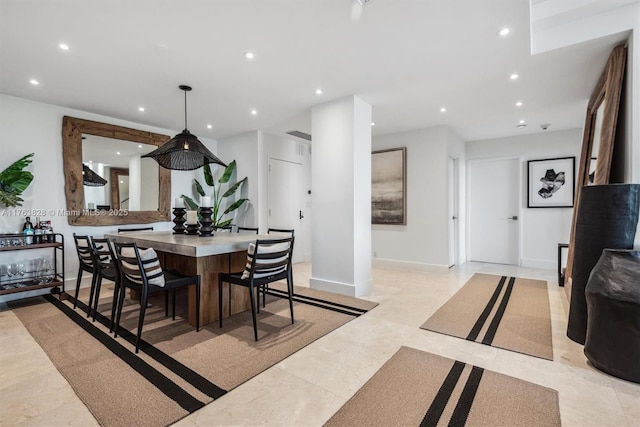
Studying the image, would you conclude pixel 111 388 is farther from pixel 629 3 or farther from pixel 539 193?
pixel 539 193

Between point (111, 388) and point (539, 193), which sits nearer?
point (111, 388)

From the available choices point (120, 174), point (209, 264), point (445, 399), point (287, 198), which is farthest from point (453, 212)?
point (120, 174)

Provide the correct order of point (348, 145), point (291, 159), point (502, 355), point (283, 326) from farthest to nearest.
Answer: point (291, 159)
point (348, 145)
point (283, 326)
point (502, 355)

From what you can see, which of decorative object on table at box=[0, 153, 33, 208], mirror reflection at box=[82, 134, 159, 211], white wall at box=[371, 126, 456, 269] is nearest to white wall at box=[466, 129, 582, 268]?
white wall at box=[371, 126, 456, 269]

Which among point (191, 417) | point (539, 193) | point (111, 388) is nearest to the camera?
point (191, 417)

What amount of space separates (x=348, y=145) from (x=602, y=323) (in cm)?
284

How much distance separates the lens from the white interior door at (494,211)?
19.1 feet

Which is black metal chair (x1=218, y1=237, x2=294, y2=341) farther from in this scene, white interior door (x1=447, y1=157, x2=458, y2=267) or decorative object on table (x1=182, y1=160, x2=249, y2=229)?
white interior door (x1=447, y1=157, x2=458, y2=267)

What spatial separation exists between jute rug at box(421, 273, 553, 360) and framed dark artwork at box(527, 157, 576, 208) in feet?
6.23

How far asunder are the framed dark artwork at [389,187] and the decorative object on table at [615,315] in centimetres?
340

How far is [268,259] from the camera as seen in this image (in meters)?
2.63

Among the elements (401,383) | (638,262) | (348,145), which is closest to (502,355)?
(401,383)

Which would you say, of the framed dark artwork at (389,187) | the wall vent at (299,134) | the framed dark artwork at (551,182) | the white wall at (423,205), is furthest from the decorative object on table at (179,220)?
the framed dark artwork at (551,182)

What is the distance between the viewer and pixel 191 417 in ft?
5.24
